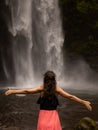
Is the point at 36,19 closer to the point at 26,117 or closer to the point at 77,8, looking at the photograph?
the point at 77,8

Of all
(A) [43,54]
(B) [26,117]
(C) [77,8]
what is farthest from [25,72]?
(B) [26,117]

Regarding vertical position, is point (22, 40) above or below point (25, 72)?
above

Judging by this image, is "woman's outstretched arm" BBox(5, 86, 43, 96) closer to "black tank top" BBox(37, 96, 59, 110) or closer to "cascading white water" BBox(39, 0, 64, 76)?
"black tank top" BBox(37, 96, 59, 110)

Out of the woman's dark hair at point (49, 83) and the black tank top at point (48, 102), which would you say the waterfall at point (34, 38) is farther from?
the woman's dark hair at point (49, 83)

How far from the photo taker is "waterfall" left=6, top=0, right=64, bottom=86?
3753 cm

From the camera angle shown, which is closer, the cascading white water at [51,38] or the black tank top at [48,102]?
the black tank top at [48,102]

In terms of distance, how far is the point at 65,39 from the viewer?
41.2 m

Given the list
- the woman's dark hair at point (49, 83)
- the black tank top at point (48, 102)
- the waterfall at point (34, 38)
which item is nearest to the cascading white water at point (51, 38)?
the waterfall at point (34, 38)

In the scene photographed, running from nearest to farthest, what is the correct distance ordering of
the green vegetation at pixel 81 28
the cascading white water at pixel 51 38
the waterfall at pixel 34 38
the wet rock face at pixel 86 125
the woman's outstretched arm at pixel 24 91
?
1. the woman's outstretched arm at pixel 24 91
2. the wet rock face at pixel 86 125
3. the waterfall at pixel 34 38
4. the cascading white water at pixel 51 38
5. the green vegetation at pixel 81 28

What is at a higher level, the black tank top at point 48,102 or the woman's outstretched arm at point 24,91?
the woman's outstretched arm at point 24,91

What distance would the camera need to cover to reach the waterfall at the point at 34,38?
37.5m

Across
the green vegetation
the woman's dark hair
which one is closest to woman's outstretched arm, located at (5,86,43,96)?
the woman's dark hair

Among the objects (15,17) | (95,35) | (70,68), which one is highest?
(15,17)

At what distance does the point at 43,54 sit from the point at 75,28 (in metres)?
4.87
